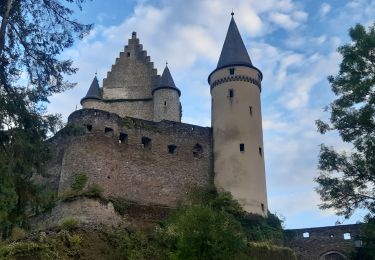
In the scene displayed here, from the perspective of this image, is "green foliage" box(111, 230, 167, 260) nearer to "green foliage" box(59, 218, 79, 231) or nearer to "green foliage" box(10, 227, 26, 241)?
"green foliage" box(59, 218, 79, 231)

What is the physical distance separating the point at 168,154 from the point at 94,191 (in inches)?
240

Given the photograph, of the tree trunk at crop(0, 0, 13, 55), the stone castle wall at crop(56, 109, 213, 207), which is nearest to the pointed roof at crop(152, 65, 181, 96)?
the stone castle wall at crop(56, 109, 213, 207)

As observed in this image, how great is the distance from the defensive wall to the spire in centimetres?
1111

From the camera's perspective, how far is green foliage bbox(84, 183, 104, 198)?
91.0 ft

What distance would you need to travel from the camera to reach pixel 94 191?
2794 centimetres

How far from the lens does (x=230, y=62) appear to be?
34906mm

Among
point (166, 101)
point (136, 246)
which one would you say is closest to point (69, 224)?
point (136, 246)

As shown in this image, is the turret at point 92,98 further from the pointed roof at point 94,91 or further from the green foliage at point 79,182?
the green foliage at point 79,182

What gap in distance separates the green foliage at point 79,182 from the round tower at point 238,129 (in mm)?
8089

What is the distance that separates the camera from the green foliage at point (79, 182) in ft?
93.7

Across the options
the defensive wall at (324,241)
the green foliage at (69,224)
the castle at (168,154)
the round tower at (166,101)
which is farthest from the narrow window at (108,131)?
the defensive wall at (324,241)

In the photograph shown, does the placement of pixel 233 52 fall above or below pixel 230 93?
above

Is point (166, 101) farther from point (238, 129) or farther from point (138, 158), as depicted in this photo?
point (138, 158)

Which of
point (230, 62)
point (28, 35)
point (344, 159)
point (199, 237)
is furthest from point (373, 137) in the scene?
point (230, 62)
